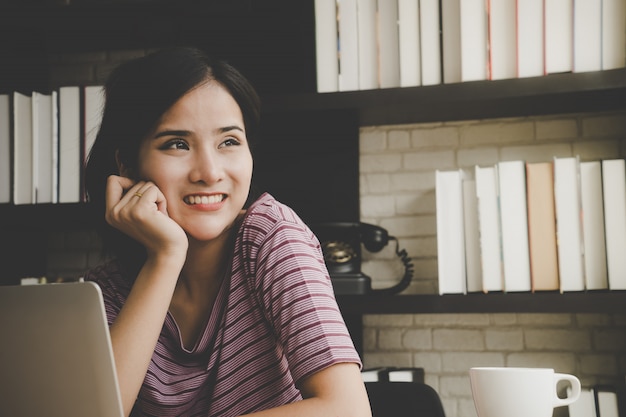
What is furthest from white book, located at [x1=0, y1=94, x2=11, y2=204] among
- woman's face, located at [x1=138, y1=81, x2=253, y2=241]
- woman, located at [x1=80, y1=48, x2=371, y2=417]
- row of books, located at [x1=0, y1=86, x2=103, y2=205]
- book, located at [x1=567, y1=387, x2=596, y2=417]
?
book, located at [x1=567, y1=387, x2=596, y2=417]

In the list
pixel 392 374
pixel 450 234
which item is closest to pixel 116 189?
pixel 450 234

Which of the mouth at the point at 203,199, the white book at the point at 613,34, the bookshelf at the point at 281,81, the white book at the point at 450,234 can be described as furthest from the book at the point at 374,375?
the white book at the point at 613,34

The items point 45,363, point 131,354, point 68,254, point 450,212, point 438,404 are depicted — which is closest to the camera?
point 45,363

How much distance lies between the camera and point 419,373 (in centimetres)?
199

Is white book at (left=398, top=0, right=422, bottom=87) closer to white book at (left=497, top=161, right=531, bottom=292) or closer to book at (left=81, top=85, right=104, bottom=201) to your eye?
white book at (left=497, top=161, right=531, bottom=292)

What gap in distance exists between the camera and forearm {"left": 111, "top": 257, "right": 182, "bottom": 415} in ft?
3.67

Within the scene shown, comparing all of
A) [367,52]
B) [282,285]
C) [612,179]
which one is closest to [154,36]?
[367,52]

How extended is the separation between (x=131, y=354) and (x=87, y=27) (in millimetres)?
1385

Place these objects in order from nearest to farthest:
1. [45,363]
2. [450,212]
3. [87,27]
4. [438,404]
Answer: [45,363] < [438,404] < [450,212] < [87,27]

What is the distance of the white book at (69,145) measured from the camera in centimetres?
195

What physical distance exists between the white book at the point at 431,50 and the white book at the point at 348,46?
181 millimetres

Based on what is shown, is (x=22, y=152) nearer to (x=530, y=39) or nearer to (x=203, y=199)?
(x=203, y=199)

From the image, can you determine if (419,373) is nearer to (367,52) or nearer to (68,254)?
(367,52)

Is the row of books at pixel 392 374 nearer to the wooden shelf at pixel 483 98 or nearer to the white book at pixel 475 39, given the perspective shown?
the wooden shelf at pixel 483 98
